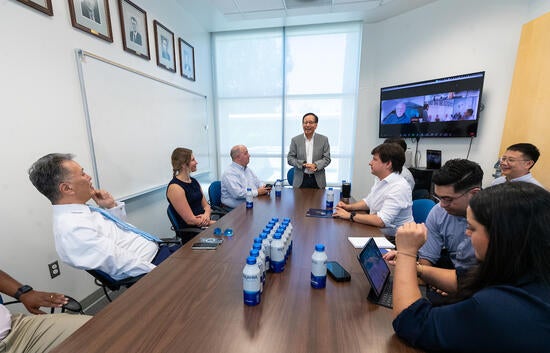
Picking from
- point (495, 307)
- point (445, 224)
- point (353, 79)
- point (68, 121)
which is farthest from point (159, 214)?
point (353, 79)

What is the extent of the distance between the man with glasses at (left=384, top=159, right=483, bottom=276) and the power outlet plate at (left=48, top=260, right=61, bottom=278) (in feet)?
7.64

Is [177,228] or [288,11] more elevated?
[288,11]

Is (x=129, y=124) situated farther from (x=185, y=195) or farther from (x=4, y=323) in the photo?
(x=4, y=323)

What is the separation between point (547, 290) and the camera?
596 millimetres

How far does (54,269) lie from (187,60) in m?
3.09

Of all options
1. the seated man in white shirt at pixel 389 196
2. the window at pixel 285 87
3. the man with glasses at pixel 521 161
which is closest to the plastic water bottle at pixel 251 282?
the seated man in white shirt at pixel 389 196

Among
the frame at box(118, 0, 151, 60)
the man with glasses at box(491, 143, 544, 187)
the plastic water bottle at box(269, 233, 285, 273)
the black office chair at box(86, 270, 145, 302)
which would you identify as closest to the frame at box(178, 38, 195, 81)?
the frame at box(118, 0, 151, 60)

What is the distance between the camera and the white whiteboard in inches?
81.8

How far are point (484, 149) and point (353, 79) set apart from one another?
2.23m

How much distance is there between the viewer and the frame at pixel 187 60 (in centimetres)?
345

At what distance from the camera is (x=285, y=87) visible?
14.5 feet

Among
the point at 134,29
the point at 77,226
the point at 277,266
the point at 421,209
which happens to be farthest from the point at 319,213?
the point at 134,29

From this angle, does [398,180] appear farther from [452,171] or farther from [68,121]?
[68,121]

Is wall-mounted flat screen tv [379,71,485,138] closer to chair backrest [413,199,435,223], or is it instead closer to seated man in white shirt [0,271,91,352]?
chair backrest [413,199,435,223]
